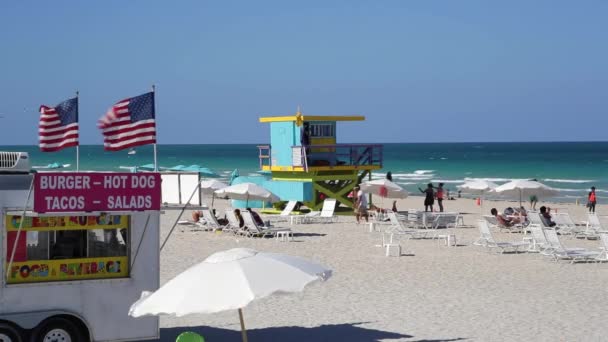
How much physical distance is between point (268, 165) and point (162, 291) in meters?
23.8

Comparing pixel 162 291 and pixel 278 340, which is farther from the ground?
pixel 162 291

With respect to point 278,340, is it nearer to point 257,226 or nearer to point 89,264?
point 89,264

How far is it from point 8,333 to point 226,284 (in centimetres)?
223

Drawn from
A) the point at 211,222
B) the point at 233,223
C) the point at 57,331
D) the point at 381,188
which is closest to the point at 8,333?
the point at 57,331

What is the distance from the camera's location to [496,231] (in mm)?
22750

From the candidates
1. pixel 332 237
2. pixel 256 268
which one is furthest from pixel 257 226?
pixel 256 268

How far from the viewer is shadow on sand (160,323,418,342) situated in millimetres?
9797

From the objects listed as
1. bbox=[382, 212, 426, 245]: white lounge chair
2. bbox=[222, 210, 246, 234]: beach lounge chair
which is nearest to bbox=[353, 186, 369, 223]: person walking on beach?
bbox=[382, 212, 426, 245]: white lounge chair

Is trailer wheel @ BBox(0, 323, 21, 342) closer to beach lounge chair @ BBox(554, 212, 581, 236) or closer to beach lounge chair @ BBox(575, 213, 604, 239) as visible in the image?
beach lounge chair @ BBox(575, 213, 604, 239)

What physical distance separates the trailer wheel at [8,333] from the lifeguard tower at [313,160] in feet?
68.8

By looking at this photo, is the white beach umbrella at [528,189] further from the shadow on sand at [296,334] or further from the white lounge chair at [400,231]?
the shadow on sand at [296,334]

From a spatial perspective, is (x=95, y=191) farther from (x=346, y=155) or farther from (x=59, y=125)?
(x=346, y=155)

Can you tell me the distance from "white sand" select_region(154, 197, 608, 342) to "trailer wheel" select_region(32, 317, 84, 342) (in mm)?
1703

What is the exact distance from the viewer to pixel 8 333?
7.91m
